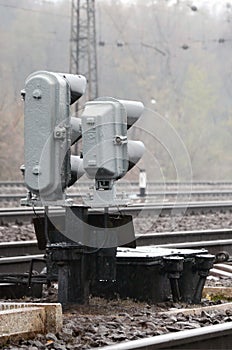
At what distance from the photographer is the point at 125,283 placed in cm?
785

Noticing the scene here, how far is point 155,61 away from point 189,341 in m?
57.5

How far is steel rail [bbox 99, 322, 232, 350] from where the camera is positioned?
5266 millimetres

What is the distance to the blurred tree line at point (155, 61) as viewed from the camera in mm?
55219

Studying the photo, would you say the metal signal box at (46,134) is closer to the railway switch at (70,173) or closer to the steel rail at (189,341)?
the railway switch at (70,173)

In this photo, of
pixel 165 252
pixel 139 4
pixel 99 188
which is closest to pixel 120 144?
pixel 99 188

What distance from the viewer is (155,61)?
205ft

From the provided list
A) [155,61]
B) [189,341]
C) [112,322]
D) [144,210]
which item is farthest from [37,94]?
[155,61]

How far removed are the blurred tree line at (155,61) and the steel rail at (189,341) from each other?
4493 cm

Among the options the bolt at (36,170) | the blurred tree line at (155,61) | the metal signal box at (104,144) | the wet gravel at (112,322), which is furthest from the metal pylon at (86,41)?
the bolt at (36,170)

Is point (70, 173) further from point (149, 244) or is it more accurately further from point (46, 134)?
point (149, 244)

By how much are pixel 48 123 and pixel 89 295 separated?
1.55 meters

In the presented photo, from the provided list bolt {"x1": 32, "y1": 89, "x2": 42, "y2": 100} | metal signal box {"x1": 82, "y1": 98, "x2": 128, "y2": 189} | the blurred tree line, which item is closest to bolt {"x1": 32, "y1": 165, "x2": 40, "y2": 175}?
metal signal box {"x1": 82, "y1": 98, "x2": 128, "y2": 189}

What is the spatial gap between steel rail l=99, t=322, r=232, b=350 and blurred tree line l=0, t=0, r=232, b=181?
147 feet

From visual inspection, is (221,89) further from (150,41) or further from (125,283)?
(125,283)
